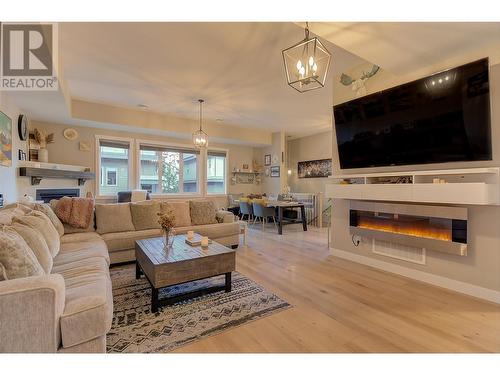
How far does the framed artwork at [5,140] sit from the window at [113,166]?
2170 millimetres

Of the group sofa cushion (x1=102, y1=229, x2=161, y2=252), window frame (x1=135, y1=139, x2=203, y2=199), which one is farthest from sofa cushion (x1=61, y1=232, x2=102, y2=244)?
window frame (x1=135, y1=139, x2=203, y2=199)

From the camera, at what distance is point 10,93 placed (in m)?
3.23

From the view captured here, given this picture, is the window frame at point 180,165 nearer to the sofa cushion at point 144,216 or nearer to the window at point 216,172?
the window at point 216,172

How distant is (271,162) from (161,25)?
17.9ft

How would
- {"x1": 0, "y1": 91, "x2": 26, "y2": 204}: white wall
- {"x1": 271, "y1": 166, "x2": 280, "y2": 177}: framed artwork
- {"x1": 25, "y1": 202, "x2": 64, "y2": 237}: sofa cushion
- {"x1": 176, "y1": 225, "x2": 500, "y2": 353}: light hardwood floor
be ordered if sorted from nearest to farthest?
{"x1": 176, "y1": 225, "x2": 500, "y2": 353}: light hardwood floor → {"x1": 25, "y1": 202, "x2": 64, "y2": 237}: sofa cushion → {"x1": 0, "y1": 91, "x2": 26, "y2": 204}: white wall → {"x1": 271, "y1": 166, "x2": 280, "y2": 177}: framed artwork

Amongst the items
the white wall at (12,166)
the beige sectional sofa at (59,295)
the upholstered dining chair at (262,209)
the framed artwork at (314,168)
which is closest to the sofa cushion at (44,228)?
the beige sectional sofa at (59,295)

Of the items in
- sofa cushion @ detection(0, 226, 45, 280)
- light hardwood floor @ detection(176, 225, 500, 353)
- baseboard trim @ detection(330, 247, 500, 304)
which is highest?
sofa cushion @ detection(0, 226, 45, 280)

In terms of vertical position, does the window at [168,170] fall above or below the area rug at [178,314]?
above

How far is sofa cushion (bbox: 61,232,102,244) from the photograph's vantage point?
2.98 meters

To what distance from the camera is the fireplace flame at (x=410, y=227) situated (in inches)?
105

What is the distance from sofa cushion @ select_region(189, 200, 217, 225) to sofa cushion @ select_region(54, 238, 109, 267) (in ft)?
4.67

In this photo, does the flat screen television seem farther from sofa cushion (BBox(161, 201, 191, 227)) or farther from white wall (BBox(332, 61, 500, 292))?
sofa cushion (BBox(161, 201, 191, 227))

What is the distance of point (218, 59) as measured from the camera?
122 inches
